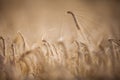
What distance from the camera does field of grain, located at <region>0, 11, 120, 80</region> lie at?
2373 mm

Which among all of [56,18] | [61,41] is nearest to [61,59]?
[61,41]

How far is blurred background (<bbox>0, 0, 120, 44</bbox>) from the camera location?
2.44 metres

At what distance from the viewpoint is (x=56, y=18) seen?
2506mm

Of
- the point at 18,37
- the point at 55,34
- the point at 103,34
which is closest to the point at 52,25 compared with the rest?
the point at 55,34

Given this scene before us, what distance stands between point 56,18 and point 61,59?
1.66 ft

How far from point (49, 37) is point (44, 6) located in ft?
1.32

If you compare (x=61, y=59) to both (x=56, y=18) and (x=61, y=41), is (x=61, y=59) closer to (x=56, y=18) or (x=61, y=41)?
(x=61, y=41)

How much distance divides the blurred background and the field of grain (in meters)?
0.07

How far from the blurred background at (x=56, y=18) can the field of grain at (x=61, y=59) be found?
67 millimetres

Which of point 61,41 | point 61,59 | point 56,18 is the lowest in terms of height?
point 61,59

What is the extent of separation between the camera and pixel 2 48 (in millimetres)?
2553

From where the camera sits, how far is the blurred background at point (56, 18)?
2.44 m

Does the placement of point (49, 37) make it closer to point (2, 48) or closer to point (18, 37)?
point (18, 37)

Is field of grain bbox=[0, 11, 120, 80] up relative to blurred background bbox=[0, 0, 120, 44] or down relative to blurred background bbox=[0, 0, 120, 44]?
down
